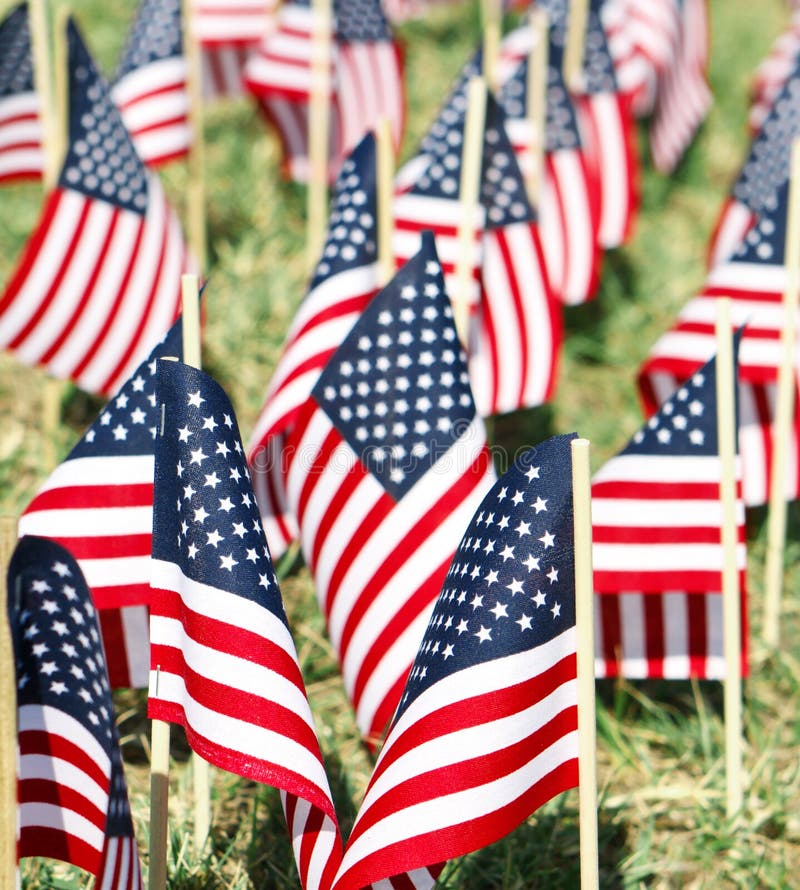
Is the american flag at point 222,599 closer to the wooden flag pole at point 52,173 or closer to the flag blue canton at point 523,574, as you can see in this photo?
the flag blue canton at point 523,574

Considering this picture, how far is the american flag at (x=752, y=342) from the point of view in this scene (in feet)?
18.2

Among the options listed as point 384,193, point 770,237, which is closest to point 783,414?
point 770,237

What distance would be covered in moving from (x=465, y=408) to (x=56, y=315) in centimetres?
228

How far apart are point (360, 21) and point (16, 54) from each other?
2.02 metres

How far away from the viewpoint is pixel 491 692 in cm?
344

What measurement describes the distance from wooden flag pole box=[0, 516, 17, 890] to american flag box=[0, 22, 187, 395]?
9.18ft

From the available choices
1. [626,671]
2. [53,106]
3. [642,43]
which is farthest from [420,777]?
[642,43]

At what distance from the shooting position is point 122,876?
351cm

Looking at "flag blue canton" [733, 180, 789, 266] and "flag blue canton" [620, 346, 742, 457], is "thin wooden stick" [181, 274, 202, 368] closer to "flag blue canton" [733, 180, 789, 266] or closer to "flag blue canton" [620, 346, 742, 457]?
"flag blue canton" [620, 346, 742, 457]

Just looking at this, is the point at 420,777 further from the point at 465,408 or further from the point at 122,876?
the point at 465,408

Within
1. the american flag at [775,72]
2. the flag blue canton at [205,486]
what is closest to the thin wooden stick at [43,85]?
the flag blue canton at [205,486]

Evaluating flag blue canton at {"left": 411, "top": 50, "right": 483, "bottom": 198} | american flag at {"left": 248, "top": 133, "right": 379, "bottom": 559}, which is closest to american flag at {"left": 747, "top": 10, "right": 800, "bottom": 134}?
flag blue canton at {"left": 411, "top": 50, "right": 483, "bottom": 198}

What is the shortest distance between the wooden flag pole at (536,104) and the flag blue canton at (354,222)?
4.92ft

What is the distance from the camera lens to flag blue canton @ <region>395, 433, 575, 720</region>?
11.3 feet
